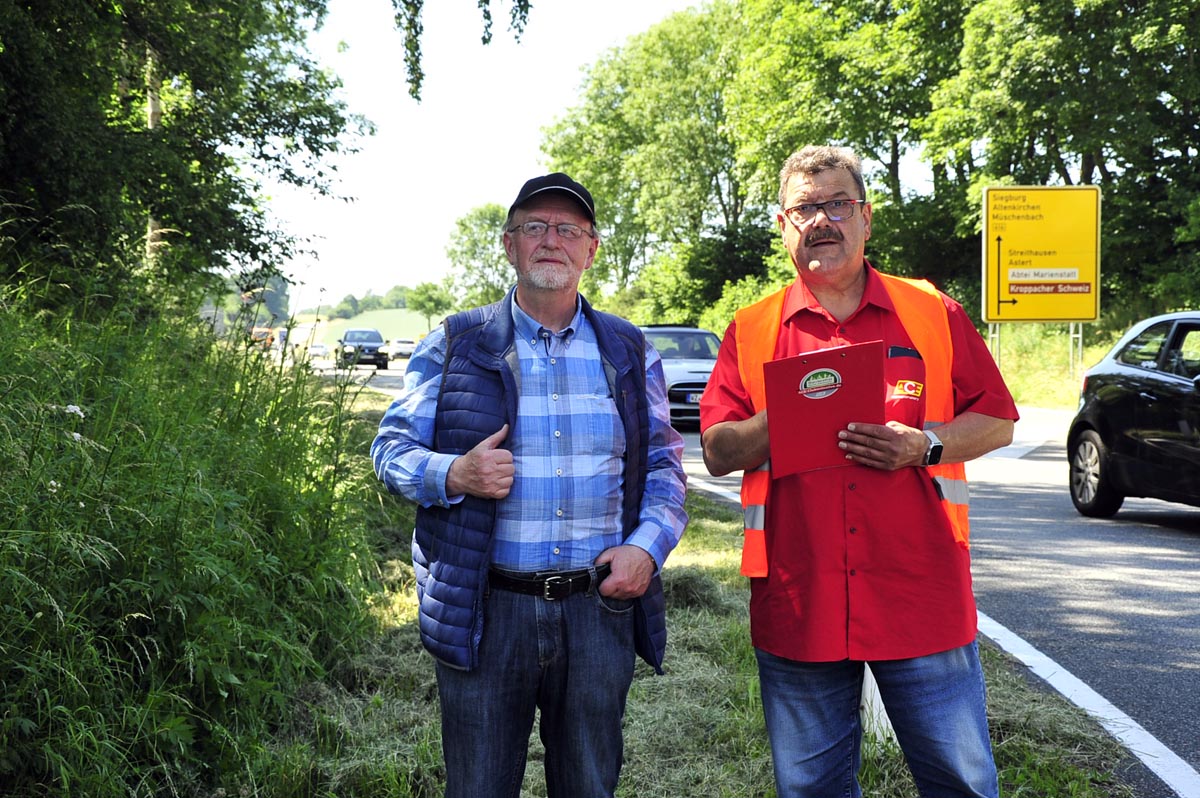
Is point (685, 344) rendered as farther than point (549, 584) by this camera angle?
Yes

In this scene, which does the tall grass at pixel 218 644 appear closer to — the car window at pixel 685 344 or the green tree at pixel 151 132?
the green tree at pixel 151 132

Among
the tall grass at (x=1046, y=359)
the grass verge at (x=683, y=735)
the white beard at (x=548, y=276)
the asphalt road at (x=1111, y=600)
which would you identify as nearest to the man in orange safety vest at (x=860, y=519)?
the white beard at (x=548, y=276)

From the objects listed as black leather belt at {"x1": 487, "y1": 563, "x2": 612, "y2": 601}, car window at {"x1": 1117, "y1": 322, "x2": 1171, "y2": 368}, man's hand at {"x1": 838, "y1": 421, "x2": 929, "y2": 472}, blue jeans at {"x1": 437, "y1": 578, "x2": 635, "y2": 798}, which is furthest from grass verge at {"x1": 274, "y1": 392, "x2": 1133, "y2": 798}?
car window at {"x1": 1117, "y1": 322, "x2": 1171, "y2": 368}

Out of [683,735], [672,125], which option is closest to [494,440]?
[683,735]

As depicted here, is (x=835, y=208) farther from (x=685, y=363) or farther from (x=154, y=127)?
(x=685, y=363)

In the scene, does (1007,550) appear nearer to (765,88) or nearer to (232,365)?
(232,365)

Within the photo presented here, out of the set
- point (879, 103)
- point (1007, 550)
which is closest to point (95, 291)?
point (1007, 550)

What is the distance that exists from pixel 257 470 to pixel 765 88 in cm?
3431

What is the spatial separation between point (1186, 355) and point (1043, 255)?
13.6 meters

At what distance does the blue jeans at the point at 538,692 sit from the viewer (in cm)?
264

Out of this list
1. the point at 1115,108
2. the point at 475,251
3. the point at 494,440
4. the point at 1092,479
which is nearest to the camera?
the point at 494,440

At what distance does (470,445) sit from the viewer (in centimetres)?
266

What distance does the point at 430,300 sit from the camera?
380 feet

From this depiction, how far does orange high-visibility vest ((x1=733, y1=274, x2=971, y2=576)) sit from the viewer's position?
8.63ft
